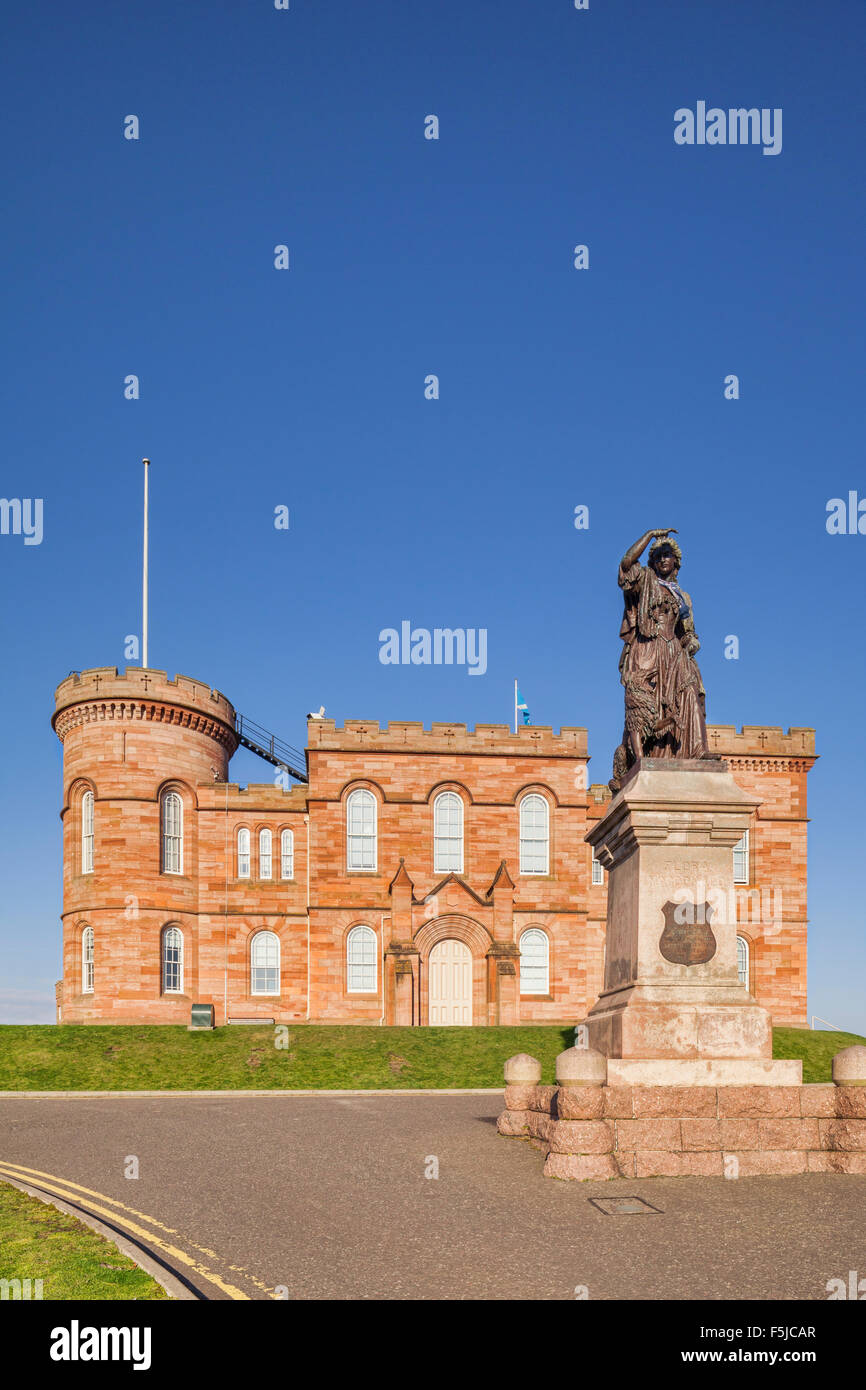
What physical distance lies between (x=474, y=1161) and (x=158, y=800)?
29.8m

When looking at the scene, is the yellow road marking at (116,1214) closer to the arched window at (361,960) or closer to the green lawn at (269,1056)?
the green lawn at (269,1056)

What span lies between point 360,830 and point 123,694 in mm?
9878

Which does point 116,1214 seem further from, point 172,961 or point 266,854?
point 266,854

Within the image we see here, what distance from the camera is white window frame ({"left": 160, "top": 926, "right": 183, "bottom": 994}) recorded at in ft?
130

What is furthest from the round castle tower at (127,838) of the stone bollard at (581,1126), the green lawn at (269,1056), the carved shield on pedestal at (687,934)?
the stone bollard at (581,1126)

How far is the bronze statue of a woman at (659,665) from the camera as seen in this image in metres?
13.0

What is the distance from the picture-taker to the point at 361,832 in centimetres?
4144

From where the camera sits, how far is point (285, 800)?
42.0 metres

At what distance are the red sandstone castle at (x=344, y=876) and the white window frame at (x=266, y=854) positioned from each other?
56mm

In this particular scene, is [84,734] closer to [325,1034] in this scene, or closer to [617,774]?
[325,1034]

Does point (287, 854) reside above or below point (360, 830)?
below

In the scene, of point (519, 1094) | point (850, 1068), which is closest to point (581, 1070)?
point (850, 1068)

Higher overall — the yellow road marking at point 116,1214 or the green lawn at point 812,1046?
the yellow road marking at point 116,1214
